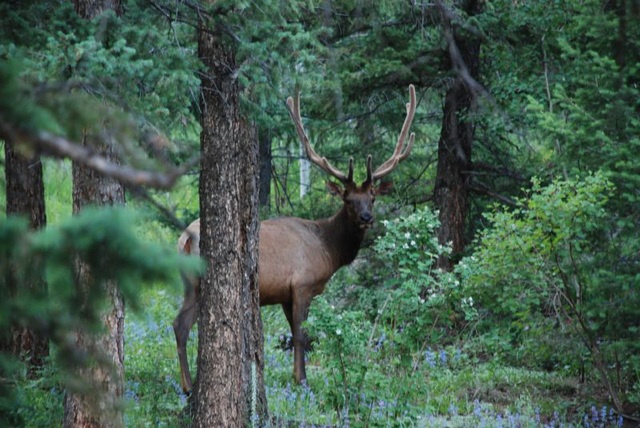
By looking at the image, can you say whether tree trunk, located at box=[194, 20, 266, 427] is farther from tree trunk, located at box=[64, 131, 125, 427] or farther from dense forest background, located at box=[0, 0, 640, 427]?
tree trunk, located at box=[64, 131, 125, 427]

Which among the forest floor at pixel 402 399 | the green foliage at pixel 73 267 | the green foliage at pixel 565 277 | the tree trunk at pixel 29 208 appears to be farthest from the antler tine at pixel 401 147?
the green foliage at pixel 73 267

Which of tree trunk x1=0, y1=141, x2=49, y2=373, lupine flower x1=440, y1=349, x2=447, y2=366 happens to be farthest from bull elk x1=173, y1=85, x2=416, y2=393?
tree trunk x1=0, y1=141, x2=49, y2=373

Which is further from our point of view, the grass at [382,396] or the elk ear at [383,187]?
the elk ear at [383,187]

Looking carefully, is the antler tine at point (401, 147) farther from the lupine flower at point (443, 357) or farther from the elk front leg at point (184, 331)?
the elk front leg at point (184, 331)

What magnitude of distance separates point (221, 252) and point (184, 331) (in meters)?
2.90

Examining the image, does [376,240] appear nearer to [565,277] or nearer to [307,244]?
→ [565,277]

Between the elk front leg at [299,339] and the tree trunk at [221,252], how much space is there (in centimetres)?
285

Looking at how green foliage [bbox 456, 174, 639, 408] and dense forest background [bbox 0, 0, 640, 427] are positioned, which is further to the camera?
green foliage [bbox 456, 174, 639, 408]

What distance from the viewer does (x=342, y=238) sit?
10.8 m

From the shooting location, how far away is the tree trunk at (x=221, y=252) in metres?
6.32

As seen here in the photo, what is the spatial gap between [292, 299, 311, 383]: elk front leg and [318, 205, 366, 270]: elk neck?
84 centimetres

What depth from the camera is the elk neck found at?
35.2 ft

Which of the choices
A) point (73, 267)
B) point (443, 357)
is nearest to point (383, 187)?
point (443, 357)

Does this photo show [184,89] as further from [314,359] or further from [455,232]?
[455,232]
